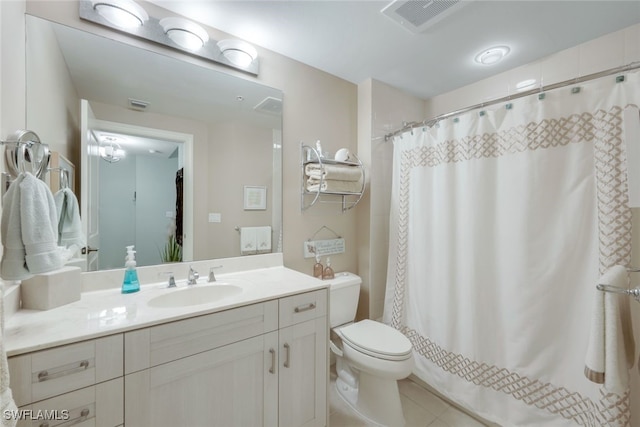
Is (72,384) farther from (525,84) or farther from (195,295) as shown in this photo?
(525,84)

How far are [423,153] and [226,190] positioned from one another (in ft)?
4.38

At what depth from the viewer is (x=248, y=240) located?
1681 mm

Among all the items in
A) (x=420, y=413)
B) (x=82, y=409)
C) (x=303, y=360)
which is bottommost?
(x=420, y=413)

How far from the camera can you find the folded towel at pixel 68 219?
3.71 ft

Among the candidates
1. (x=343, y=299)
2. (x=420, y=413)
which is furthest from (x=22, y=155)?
(x=420, y=413)

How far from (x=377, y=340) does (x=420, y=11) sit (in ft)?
5.97

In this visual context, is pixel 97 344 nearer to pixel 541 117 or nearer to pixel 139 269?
pixel 139 269

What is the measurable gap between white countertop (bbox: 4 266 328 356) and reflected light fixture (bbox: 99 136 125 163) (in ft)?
2.06

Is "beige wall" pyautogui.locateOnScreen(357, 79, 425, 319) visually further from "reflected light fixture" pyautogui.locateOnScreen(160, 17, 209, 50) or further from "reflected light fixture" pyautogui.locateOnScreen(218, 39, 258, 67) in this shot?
"reflected light fixture" pyautogui.locateOnScreen(160, 17, 209, 50)

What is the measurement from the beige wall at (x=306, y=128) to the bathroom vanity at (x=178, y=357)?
49cm

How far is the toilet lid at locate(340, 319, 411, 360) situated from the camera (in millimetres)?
1449

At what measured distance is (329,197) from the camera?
6.58 feet

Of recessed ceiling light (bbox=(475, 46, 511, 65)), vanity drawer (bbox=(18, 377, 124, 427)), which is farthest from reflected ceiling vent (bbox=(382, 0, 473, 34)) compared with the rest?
vanity drawer (bbox=(18, 377, 124, 427))

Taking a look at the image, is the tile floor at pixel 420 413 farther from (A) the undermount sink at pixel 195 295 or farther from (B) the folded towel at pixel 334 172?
(B) the folded towel at pixel 334 172
